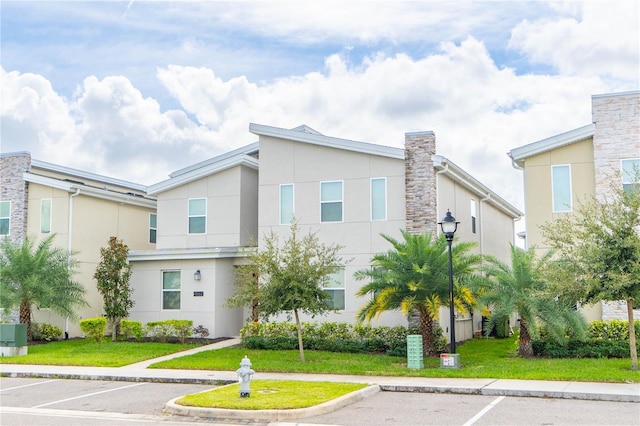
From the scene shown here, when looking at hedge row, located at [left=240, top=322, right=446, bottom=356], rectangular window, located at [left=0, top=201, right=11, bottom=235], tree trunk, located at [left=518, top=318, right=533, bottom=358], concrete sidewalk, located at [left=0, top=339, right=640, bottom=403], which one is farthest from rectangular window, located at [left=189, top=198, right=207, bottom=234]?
tree trunk, located at [left=518, top=318, right=533, bottom=358]

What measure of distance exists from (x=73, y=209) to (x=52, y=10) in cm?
1085

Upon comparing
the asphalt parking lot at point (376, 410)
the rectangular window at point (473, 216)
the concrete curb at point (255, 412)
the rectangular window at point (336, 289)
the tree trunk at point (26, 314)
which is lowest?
the asphalt parking lot at point (376, 410)

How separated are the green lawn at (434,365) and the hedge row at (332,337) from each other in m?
0.56

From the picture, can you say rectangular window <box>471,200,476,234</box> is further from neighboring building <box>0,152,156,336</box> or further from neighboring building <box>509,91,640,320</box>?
neighboring building <box>0,152,156,336</box>

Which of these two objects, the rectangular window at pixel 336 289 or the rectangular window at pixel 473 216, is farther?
the rectangular window at pixel 473 216

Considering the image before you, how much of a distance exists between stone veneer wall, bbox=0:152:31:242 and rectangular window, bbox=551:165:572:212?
19.7 metres

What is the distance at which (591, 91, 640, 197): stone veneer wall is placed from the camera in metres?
21.0

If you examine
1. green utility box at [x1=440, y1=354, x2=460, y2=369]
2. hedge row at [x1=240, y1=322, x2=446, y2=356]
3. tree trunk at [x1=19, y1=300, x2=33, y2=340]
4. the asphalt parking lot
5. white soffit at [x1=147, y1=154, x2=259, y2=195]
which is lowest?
the asphalt parking lot

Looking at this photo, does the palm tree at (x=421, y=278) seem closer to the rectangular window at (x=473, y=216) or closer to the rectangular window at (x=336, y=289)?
the rectangular window at (x=336, y=289)

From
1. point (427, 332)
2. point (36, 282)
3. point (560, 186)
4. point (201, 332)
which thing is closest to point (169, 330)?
point (201, 332)

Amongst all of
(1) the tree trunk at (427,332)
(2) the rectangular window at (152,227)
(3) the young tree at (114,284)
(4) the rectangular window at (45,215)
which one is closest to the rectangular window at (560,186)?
(1) the tree trunk at (427,332)

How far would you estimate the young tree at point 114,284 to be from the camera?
78.8ft

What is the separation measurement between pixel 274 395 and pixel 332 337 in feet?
27.4

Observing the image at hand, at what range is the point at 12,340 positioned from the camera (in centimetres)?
2162
